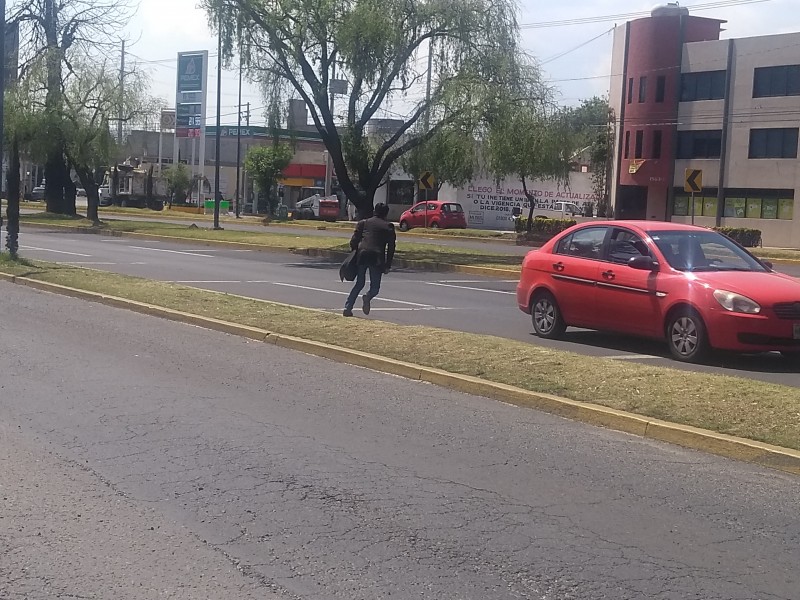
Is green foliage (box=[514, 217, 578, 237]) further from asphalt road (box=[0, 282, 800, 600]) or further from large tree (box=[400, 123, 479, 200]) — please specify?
asphalt road (box=[0, 282, 800, 600])

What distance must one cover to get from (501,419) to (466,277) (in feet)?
54.7

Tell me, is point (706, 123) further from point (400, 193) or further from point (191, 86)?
point (191, 86)

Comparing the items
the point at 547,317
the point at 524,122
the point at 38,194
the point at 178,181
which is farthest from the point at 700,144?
the point at 38,194

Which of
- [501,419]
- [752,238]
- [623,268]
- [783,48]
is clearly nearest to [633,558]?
[501,419]

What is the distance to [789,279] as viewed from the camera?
12344 mm

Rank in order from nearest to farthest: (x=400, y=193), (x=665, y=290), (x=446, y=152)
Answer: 1. (x=665, y=290)
2. (x=446, y=152)
3. (x=400, y=193)

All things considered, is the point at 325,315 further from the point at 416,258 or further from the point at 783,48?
the point at 783,48

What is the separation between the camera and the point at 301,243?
34.8 m

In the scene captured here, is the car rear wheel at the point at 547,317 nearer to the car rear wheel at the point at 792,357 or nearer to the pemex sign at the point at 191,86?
the car rear wheel at the point at 792,357

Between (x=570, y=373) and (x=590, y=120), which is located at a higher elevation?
(x=590, y=120)

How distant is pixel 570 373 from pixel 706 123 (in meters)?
46.5

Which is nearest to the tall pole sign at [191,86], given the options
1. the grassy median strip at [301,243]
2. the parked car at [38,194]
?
the grassy median strip at [301,243]

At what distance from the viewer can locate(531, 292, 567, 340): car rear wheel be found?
13766 mm

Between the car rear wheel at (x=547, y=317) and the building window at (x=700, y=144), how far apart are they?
41.7 meters
